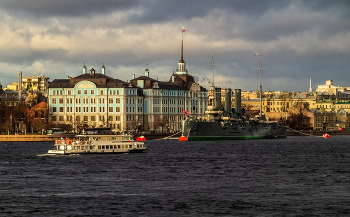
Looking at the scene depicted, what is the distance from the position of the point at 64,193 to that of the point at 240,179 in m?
16.4

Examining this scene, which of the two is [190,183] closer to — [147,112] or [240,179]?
[240,179]

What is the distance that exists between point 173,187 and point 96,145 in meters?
39.0

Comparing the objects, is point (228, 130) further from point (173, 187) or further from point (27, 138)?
point (173, 187)

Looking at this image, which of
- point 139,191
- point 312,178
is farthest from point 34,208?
point 312,178

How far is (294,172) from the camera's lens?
67.2 m

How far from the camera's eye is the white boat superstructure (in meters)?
90.0

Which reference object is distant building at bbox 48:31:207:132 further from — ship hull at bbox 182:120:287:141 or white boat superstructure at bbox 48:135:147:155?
white boat superstructure at bbox 48:135:147:155

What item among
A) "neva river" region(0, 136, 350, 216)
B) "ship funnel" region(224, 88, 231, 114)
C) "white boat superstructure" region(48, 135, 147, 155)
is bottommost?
"neva river" region(0, 136, 350, 216)

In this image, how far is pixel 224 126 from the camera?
6083 inches

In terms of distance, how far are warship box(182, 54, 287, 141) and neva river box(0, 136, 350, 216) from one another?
66980 mm

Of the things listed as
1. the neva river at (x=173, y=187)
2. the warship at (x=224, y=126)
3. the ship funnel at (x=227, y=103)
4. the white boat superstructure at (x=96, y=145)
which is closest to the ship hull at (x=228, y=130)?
the warship at (x=224, y=126)

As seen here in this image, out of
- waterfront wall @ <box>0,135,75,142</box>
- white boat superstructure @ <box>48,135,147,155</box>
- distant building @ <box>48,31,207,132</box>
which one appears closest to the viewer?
white boat superstructure @ <box>48,135,147,155</box>

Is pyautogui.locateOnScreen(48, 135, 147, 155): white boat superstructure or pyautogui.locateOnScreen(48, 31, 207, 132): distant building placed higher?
pyautogui.locateOnScreen(48, 31, 207, 132): distant building

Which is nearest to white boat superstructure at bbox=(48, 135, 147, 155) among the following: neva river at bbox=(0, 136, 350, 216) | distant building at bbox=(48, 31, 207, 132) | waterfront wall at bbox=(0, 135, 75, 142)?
neva river at bbox=(0, 136, 350, 216)
